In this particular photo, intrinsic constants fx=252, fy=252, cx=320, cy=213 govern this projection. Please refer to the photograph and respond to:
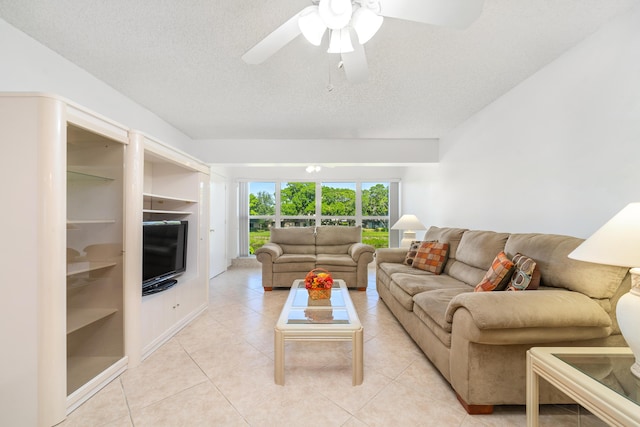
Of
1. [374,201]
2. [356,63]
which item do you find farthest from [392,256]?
[356,63]

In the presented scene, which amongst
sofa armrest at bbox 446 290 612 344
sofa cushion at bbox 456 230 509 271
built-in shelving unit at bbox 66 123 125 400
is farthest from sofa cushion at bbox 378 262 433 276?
built-in shelving unit at bbox 66 123 125 400

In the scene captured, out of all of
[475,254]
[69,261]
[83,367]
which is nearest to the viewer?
[69,261]

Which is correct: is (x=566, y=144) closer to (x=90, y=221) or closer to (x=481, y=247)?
(x=481, y=247)

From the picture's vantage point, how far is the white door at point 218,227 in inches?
184

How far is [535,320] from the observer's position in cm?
130

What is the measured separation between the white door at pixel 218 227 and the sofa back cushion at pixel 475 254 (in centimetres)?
393

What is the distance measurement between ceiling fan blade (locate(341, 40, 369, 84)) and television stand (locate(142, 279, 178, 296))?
2.32m

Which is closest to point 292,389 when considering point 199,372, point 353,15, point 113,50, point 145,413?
point 199,372

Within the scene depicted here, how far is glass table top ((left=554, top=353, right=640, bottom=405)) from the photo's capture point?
0.96m

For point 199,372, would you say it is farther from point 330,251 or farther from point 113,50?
point 330,251

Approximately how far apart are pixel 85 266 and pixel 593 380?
2824 mm

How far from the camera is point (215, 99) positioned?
2.70 meters

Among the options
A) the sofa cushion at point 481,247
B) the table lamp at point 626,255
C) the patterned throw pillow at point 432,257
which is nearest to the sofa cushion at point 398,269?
the patterned throw pillow at point 432,257

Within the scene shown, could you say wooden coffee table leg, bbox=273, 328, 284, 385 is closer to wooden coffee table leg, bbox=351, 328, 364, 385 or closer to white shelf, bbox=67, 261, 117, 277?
wooden coffee table leg, bbox=351, 328, 364, 385
